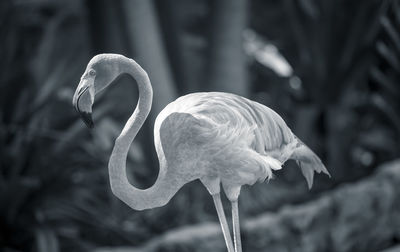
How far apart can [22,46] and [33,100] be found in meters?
1.54

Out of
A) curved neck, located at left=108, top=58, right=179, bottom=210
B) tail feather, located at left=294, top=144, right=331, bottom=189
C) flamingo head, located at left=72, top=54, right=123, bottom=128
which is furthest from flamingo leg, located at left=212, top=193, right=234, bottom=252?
flamingo head, located at left=72, top=54, right=123, bottom=128

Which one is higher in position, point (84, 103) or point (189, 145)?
point (84, 103)

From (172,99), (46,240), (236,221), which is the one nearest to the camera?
(236,221)

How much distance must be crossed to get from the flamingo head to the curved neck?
0.07m

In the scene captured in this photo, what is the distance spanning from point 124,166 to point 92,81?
0.45 meters

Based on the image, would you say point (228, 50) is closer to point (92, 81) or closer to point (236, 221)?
point (236, 221)

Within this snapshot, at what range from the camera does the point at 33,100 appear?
720 cm

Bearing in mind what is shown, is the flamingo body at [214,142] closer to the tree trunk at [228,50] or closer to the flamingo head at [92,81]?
the flamingo head at [92,81]

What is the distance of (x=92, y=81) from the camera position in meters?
3.54

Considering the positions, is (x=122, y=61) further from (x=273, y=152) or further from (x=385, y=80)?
A: (x=385, y=80)

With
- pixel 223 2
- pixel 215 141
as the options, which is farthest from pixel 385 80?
pixel 215 141

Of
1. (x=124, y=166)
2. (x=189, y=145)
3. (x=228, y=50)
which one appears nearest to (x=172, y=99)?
(x=228, y=50)

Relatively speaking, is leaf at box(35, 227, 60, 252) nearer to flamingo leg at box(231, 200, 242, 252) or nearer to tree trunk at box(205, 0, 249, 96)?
tree trunk at box(205, 0, 249, 96)

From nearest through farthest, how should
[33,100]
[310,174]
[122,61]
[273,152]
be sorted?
[122,61], [273,152], [310,174], [33,100]
